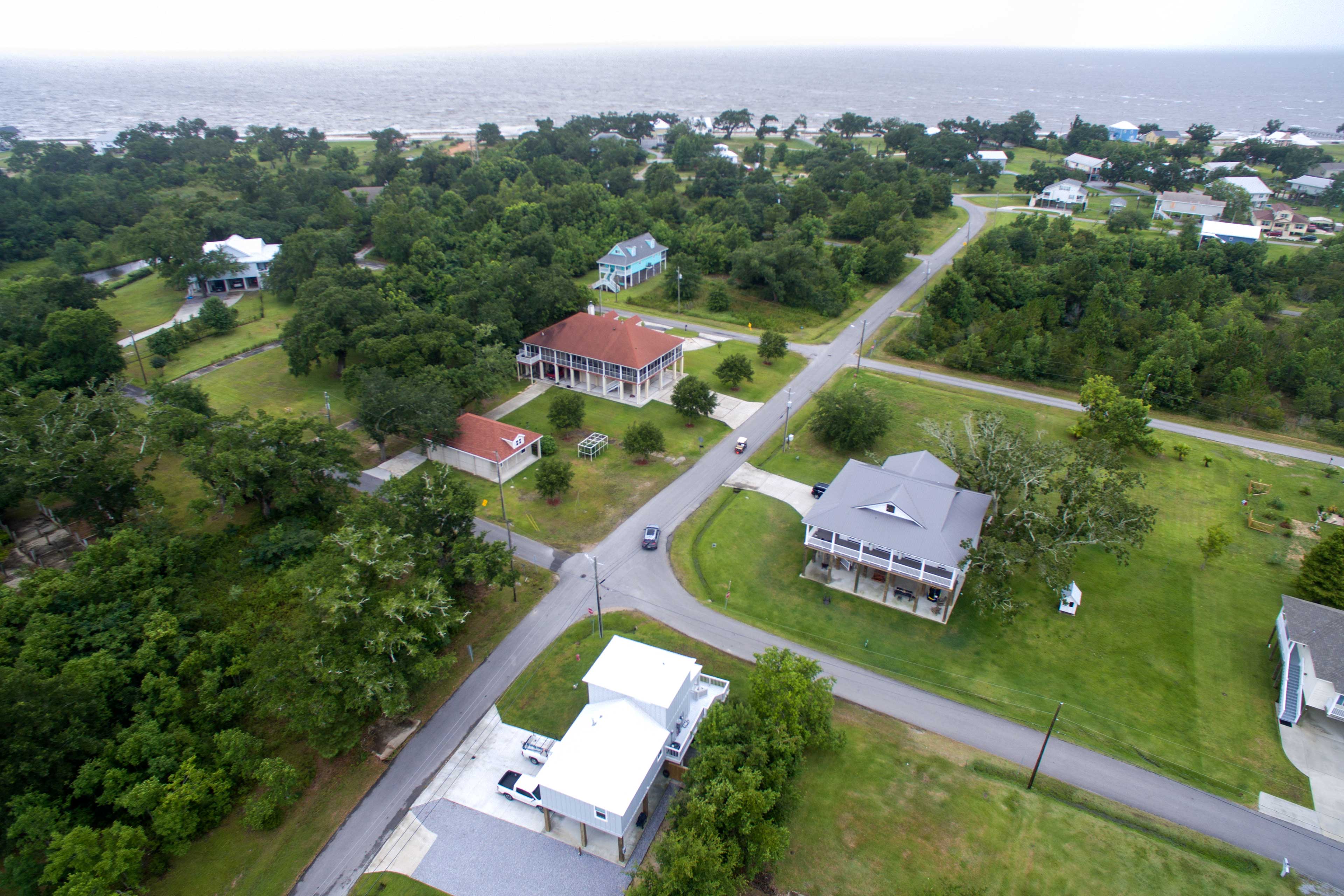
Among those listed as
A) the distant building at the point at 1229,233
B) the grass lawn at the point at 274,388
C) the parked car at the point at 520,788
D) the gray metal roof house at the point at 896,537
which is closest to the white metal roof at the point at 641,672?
the parked car at the point at 520,788

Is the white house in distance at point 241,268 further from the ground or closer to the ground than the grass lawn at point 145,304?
further from the ground

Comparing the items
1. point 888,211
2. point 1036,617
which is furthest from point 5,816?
point 888,211

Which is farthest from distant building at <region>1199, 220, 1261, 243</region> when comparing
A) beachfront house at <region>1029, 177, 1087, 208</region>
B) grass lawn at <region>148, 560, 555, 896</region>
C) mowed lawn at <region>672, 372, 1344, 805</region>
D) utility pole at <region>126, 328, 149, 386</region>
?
utility pole at <region>126, 328, 149, 386</region>

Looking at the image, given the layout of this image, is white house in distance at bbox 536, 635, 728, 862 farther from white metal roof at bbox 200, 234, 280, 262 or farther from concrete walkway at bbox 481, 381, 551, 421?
white metal roof at bbox 200, 234, 280, 262

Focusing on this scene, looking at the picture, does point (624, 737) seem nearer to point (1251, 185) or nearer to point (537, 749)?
point (537, 749)

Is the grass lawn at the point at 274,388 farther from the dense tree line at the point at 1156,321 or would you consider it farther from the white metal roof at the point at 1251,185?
the white metal roof at the point at 1251,185

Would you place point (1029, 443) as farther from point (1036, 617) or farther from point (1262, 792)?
point (1262, 792)
